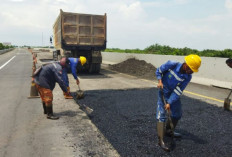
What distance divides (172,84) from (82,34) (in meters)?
10.0

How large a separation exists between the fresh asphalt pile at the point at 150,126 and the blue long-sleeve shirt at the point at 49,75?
134cm

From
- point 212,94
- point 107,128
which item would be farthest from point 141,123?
point 212,94

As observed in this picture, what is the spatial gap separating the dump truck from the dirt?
2.86 metres

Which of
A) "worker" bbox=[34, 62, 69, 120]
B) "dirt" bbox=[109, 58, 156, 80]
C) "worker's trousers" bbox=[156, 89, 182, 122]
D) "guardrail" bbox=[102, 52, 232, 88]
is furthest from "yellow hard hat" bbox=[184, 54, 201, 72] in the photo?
"dirt" bbox=[109, 58, 156, 80]

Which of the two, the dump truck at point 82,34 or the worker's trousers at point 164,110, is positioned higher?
the dump truck at point 82,34

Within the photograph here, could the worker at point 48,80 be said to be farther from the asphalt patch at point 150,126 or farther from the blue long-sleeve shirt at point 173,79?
the blue long-sleeve shirt at point 173,79

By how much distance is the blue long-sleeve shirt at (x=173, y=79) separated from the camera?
3785 millimetres

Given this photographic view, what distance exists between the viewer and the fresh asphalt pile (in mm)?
3824

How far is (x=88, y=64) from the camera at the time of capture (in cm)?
1410

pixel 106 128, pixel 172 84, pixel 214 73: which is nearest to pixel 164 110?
pixel 172 84

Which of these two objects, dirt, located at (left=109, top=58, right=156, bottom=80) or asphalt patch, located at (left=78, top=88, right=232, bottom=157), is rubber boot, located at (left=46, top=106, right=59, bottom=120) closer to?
asphalt patch, located at (left=78, top=88, right=232, bottom=157)

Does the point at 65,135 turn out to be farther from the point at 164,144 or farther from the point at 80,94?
the point at 80,94

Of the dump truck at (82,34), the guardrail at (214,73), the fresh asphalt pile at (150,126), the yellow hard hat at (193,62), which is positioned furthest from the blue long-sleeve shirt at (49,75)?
the guardrail at (214,73)

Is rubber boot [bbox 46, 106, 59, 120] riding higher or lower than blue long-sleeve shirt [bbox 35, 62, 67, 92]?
lower
